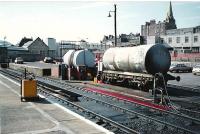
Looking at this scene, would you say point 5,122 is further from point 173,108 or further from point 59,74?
point 59,74

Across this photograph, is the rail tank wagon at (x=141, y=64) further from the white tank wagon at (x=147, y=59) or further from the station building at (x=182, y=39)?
the station building at (x=182, y=39)

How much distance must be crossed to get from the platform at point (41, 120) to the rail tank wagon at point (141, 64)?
26.0ft

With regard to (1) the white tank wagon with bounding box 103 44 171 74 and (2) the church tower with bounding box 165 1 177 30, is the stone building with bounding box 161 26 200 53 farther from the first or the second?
(1) the white tank wagon with bounding box 103 44 171 74

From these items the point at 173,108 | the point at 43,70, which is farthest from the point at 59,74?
the point at 173,108

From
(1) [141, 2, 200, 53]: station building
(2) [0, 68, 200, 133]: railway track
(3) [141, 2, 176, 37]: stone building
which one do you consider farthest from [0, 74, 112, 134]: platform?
(3) [141, 2, 176, 37]: stone building

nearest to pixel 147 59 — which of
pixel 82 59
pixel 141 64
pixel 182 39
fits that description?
pixel 141 64

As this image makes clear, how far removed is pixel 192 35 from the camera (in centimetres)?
9056

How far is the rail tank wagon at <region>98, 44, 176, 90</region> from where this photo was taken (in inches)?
914

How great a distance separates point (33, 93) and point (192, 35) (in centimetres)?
7762

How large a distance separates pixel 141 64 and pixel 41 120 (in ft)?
36.1

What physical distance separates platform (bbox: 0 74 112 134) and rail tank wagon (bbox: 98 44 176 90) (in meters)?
7.91

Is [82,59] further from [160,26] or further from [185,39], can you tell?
[160,26]

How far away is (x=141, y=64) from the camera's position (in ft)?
76.8

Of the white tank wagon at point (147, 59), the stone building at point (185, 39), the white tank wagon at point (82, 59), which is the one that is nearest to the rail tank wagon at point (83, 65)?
the white tank wagon at point (82, 59)
